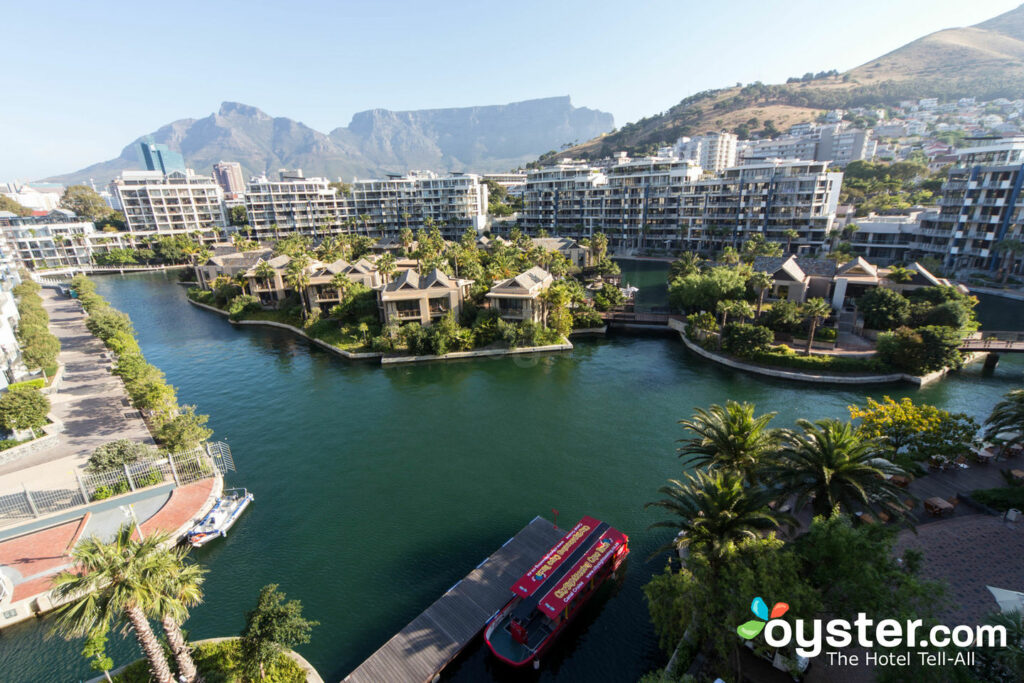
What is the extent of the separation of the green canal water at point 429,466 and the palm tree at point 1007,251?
23.0 m

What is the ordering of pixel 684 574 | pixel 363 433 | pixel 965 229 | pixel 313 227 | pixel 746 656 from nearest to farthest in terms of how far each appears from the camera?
pixel 684 574, pixel 746 656, pixel 363 433, pixel 965 229, pixel 313 227

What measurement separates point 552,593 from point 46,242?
182072 mm

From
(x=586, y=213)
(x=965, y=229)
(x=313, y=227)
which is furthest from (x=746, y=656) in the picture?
(x=313, y=227)

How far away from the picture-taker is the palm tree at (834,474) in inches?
867

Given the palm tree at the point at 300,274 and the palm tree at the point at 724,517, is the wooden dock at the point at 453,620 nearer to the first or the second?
the palm tree at the point at 724,517

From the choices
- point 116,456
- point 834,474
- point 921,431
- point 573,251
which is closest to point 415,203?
point 573,251

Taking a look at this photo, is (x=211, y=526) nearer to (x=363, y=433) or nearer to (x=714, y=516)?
(x=363, y=433)

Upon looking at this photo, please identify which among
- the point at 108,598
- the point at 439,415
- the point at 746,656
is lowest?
the point at 439,415

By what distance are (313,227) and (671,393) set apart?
153765mm

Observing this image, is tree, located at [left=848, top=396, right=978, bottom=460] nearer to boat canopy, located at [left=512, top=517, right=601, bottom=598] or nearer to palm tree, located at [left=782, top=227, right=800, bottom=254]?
boat canopy, located at [left=512, top=517, right=601, bottom=598]

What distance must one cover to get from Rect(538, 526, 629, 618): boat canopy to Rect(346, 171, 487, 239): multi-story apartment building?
14401 centimetres

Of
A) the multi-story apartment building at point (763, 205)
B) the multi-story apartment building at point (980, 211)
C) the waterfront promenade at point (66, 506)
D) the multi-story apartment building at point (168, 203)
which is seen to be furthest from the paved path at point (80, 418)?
the multi-story apartment building at point (980, 211)

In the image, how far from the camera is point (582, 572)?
2438 cm

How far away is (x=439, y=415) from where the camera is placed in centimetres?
4681
